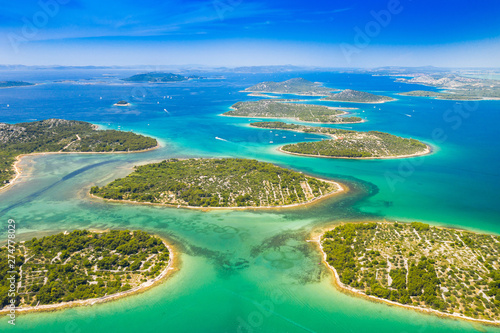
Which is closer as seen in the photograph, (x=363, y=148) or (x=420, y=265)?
(x=420, y=265)

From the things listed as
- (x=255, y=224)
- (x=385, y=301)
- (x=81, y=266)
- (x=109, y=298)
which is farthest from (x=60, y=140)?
(x=385, y=301)

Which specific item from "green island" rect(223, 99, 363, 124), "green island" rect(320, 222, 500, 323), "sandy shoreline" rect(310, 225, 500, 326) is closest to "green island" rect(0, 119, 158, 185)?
"green island" rect(223, 99, 363, 124)

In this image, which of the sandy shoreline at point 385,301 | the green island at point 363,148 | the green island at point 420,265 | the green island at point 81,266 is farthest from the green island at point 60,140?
the sandy shoreline at point 385,301

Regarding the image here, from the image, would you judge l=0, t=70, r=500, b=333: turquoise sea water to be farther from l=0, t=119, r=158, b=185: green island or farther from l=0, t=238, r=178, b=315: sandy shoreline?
l=0, t=119, r=158, b=185: green island

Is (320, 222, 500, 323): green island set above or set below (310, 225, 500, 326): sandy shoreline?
above

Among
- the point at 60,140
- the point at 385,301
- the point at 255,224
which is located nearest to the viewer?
the point at 385,301

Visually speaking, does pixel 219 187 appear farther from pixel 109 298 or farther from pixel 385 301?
→ pixel 385 301

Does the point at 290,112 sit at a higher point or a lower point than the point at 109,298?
higher
